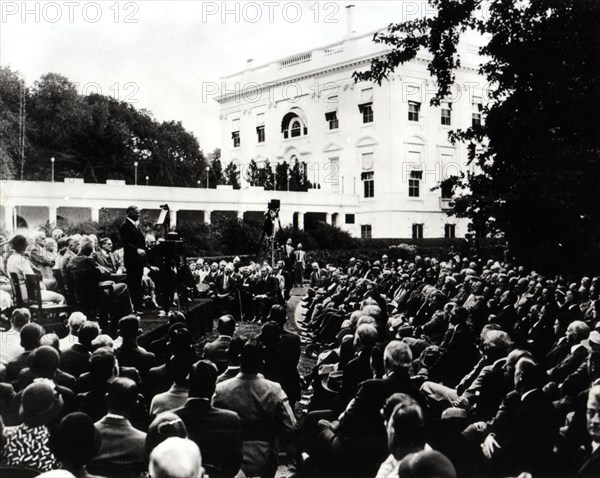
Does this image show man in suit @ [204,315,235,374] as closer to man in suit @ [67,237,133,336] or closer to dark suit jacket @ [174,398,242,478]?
dark suit jacket @ [174,398,242,478]

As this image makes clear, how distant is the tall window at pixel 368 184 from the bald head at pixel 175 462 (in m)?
39.3

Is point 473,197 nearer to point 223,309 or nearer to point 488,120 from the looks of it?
point 488,120

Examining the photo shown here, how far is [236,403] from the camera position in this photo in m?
4.51

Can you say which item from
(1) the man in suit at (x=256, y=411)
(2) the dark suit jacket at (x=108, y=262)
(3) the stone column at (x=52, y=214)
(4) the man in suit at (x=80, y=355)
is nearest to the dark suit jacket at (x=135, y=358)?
(4) the man in suit at (x=80, y=355)

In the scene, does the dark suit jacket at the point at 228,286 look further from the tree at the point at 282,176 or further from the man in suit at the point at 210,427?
the tree at the point at 282,176

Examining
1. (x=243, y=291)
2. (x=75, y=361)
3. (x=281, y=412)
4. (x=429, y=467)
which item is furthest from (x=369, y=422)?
(x=243, y=291)

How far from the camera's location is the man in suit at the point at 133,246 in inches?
374

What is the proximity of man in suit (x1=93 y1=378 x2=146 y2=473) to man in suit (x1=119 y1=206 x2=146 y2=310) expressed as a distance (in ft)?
18.7

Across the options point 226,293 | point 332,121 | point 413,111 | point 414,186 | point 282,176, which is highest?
point 413,111

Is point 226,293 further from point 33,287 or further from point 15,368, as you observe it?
point 15,368

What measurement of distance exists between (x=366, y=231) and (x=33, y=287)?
35.0 m

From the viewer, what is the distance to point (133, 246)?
32.0 feet

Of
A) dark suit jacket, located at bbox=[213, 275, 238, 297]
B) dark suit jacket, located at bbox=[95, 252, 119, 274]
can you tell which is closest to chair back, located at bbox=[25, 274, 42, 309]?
dark suit jacket, located at bbox=[95, 252, 119, 274]

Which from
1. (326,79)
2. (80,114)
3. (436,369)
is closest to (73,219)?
(80,114)
